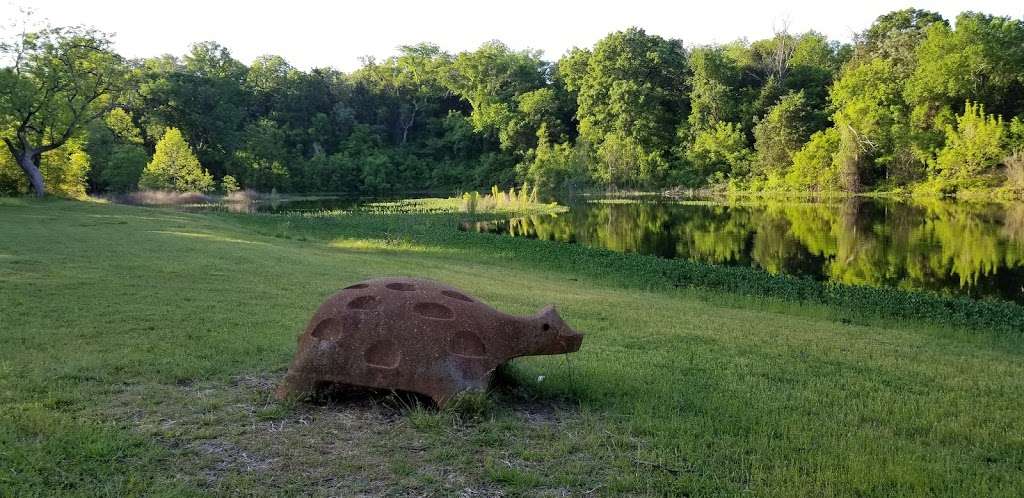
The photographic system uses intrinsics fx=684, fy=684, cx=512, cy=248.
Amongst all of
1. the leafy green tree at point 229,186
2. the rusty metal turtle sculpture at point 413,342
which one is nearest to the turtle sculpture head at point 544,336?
the rusty metal turtle sculpture at point 413,342

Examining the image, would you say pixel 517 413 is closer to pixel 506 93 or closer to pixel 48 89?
pixel 48 89

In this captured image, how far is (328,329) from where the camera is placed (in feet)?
16.9

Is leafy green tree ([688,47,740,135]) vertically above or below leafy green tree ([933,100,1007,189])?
above

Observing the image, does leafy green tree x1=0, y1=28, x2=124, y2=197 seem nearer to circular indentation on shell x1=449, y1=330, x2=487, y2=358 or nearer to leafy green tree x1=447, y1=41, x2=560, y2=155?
circular indentation on shell x1=449, y1=330, x2=487, y2=358

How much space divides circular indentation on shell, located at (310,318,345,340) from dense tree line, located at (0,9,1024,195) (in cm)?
3334

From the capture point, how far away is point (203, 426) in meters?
4.67

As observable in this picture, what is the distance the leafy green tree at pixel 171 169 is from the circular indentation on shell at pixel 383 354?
158 ft

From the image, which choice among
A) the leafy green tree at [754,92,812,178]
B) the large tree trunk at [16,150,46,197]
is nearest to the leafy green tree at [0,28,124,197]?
the large tree trunk at [16,150,46,197]

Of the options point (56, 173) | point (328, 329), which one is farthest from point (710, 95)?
point (328, 329)

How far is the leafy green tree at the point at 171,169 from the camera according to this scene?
1850 inches

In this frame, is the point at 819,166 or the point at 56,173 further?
the point at 819,166

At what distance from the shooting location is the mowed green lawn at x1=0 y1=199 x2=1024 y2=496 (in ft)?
13.0

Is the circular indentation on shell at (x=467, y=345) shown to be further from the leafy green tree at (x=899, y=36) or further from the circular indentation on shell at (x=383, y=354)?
the leafy green tree at (x=899, y=36)

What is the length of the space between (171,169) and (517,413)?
49.7 metres
